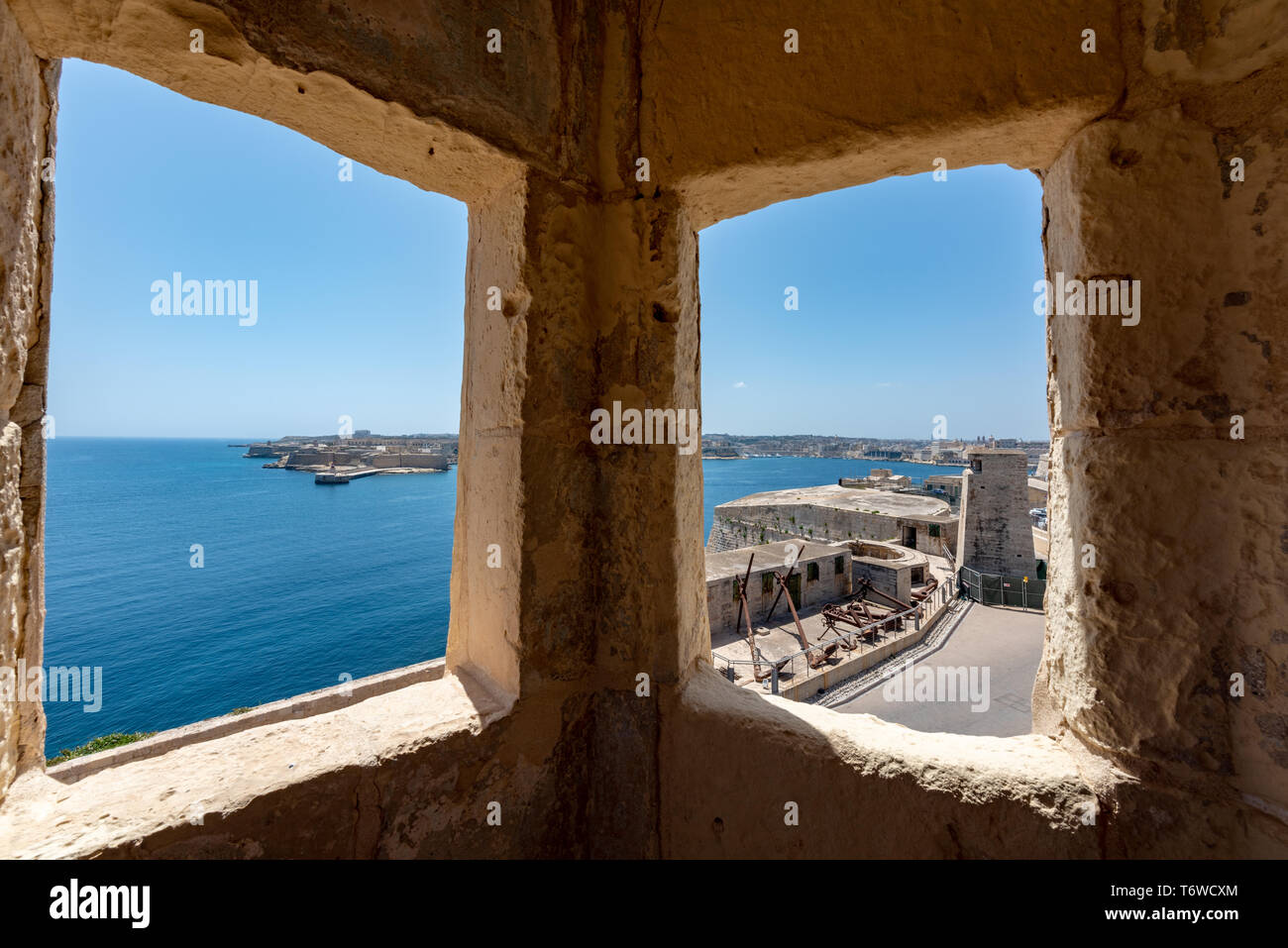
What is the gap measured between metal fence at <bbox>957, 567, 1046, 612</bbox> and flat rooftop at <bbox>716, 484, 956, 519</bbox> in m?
7.68

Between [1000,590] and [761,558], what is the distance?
27.3 feet

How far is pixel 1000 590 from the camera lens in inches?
727

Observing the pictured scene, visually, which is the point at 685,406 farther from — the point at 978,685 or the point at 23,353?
the point at 978,685

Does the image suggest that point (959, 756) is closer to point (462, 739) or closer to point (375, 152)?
point (462, 739)

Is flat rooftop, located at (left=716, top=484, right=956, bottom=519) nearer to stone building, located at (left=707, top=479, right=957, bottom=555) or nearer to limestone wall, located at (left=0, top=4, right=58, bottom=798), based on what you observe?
stone building, located at (left=707, top=479, right=957, bottom=555)

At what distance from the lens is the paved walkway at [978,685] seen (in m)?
10.3

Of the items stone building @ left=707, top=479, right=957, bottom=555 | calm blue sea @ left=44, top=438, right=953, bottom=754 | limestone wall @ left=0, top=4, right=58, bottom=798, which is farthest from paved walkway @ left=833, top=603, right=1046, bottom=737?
calm blue sea @ left=44, top=438, right=953, bottom=754

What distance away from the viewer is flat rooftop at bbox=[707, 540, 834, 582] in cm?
1645

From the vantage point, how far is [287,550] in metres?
40.6

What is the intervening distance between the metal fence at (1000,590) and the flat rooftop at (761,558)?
167 inches

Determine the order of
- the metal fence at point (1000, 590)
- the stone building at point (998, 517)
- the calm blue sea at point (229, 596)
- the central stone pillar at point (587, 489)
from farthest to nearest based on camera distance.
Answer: the calm blue sea at point (229, 596) → the stone building at point (998, 517) → the metal fence at point (1000, 590) → the central stone pillar at point (587, 489)

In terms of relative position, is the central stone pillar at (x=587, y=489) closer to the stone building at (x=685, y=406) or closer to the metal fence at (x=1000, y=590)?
the stone building at (x=685, y=406)

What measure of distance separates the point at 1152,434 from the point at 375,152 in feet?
7.68

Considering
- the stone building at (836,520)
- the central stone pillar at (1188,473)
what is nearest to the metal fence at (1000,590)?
the stone building at (836,520)
